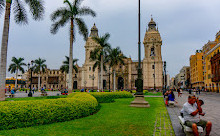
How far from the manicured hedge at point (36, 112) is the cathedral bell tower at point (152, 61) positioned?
170ft

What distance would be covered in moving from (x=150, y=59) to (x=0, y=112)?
2198 inches

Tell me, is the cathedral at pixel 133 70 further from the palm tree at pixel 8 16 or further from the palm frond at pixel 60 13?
the palm tree at pixel 8 16

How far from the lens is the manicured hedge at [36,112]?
5934 mm

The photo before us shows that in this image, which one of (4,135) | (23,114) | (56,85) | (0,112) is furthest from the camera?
(56,85)

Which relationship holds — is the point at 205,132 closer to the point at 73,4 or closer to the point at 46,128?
the point at 46,128

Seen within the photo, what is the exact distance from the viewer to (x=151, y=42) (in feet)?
191

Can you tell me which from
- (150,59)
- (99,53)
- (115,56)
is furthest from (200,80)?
(99,53)

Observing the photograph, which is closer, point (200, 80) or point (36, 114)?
point (36, 114)

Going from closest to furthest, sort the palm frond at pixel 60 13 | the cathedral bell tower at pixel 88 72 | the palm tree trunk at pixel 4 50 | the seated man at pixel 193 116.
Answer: the seated man at pixel 193 116, the palm tree trunk at pixel 4 50, the palm frond at pixel 60 13, the cathedral bell tower at pixel 88 72

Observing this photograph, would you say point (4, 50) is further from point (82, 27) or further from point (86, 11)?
point (86, 11)

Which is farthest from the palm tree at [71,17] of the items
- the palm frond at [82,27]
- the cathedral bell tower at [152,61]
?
the cathedral bell tower at [152,61]

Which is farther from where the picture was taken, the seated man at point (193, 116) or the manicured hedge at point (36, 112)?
the manicured hedge at point (36, 112)

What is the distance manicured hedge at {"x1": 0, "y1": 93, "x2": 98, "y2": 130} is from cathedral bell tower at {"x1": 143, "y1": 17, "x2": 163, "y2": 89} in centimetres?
5168

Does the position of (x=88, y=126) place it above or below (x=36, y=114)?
below
